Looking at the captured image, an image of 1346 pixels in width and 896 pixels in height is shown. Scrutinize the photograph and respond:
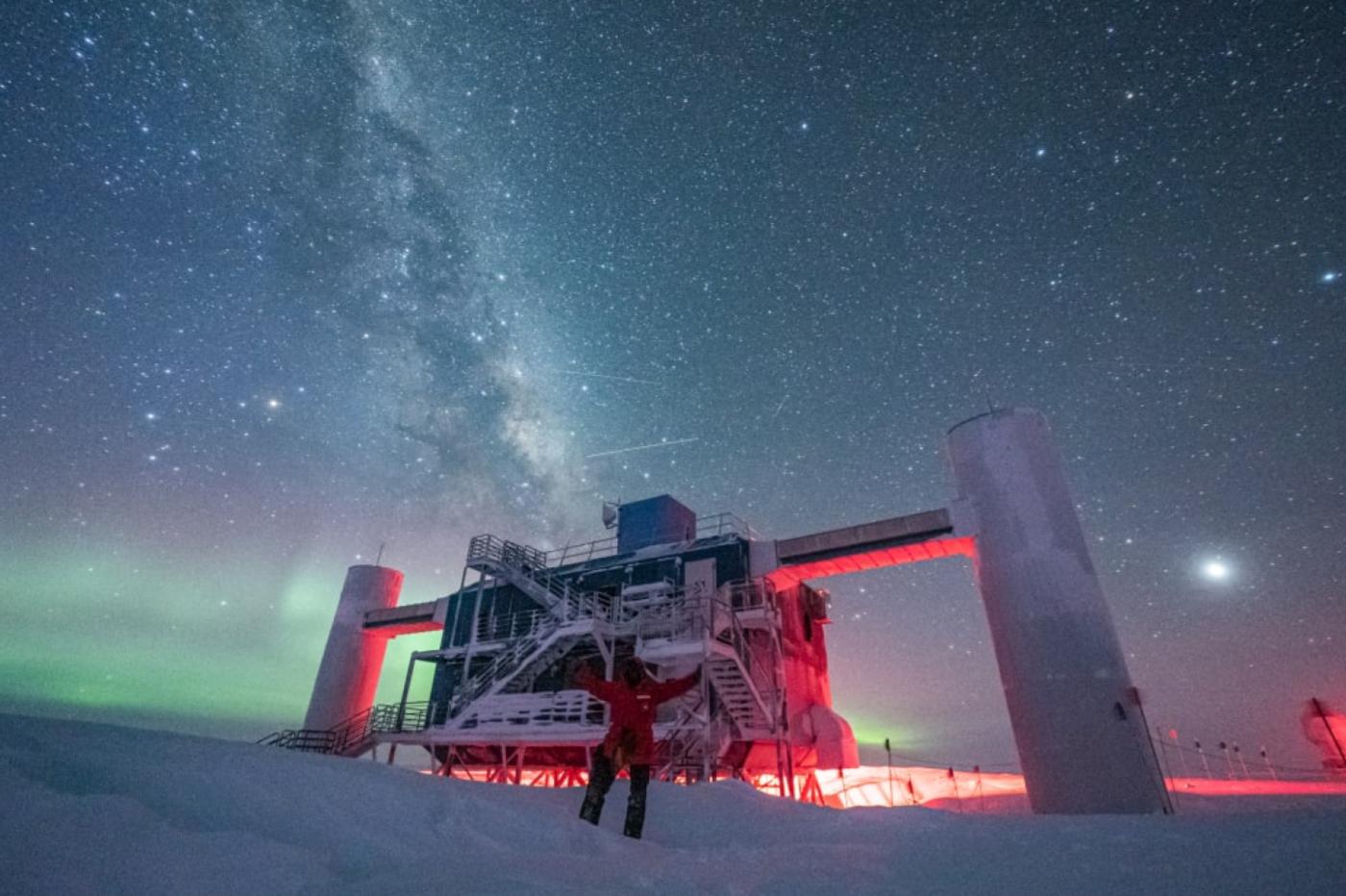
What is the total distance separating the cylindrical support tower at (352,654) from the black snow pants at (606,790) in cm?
3027

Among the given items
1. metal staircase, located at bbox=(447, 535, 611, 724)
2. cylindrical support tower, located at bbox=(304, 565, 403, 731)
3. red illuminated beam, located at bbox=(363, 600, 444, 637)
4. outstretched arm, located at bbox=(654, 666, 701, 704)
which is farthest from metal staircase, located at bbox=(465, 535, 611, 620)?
outstretched arm, located at bbox=(654, 666, 701, 704)

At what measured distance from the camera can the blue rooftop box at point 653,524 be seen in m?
25.9

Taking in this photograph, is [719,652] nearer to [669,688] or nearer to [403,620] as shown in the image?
[669,688]

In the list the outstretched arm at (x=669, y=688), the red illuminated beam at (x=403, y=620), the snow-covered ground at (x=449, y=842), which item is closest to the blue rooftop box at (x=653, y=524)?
the red illuminated beam at (x=403, y=620)

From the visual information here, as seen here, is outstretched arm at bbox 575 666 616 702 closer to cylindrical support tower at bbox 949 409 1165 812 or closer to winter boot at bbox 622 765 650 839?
winter boot at bbox 622 765 650 839

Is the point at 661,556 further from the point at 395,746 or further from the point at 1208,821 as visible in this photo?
the point at 1208,821

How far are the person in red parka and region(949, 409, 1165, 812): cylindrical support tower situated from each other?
1279 centimetres

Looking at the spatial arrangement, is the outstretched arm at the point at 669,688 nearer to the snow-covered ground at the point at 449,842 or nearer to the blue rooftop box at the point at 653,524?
the snow-covered ground at the point at 449,842

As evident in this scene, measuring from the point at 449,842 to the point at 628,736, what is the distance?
8.28 ft

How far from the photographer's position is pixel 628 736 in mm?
6211

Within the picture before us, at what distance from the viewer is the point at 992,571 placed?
1684 centimetres

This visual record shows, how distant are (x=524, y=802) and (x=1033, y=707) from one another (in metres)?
14.5

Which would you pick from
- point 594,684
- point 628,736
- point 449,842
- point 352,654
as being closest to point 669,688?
point 628,736

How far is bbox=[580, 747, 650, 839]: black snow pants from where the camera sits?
18.6 feet
